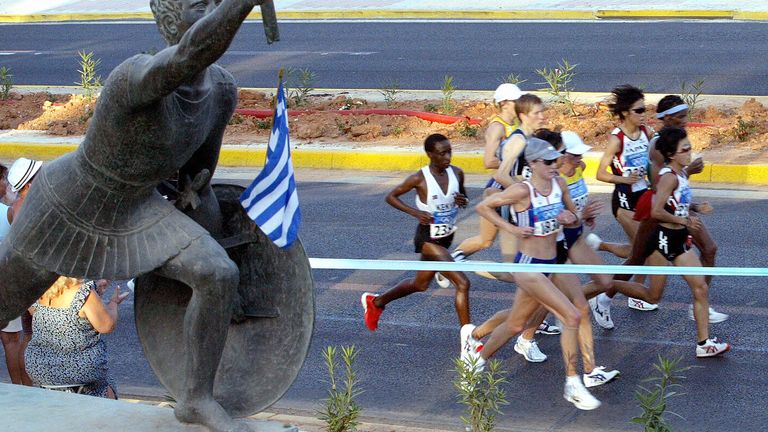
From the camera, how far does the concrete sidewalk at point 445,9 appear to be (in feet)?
80.2

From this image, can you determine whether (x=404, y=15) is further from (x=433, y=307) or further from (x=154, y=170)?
(x=154, y=170)

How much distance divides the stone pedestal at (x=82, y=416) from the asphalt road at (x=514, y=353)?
1874 mm

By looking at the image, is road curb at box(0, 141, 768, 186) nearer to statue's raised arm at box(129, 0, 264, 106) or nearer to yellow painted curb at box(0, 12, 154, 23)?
statue's raised arm at box(129, 0, 264, 106)

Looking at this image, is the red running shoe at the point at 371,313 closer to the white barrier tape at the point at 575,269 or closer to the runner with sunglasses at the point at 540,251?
the white barrier tape at the point at 575,269

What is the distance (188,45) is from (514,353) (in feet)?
14.7

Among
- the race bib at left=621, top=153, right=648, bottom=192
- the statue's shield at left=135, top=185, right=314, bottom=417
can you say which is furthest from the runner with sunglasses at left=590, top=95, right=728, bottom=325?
the statue's shield at left=135, top=185, right=314, bottom=417

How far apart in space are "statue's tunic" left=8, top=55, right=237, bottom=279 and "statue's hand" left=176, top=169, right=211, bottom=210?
13cm

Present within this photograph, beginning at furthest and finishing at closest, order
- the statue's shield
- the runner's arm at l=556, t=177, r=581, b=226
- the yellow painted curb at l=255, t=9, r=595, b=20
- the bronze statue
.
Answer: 1. the yellow painted curb at l=255, t=9, r=595, b=20
2. the runner's arm at l=556, t=177, r=581, b=226
3. the statue's shield
4. the bronze statue

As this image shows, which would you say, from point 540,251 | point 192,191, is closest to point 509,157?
point 540,251

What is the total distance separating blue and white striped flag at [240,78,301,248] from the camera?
544 centimetres

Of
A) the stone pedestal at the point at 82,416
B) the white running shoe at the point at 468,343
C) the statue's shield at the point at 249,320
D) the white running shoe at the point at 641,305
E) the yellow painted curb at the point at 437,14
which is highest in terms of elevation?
the statue's shield at the point at 249,320

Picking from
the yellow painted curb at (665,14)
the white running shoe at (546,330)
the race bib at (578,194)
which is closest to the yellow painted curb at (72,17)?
the yellow painted curb at (665,14)

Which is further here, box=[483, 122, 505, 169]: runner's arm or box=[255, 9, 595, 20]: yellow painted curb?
box=[255, 9, 595, 20]: yellow painted curb

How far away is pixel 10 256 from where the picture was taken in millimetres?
5328
